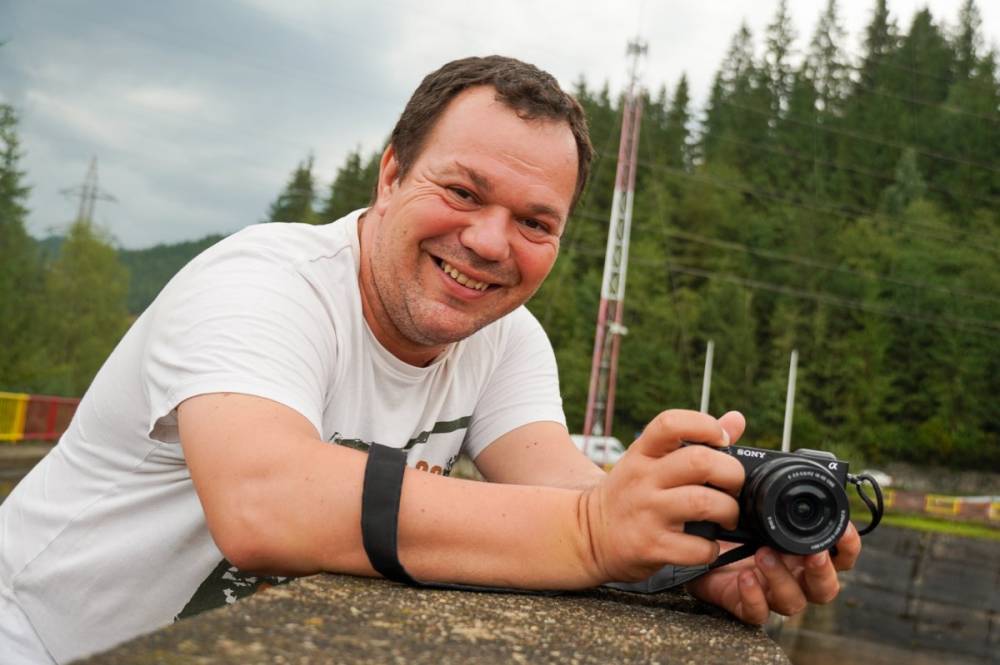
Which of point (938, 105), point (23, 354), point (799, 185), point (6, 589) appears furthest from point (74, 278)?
point (6, 589)

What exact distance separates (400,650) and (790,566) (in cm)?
84

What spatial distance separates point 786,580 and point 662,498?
39 centimetres

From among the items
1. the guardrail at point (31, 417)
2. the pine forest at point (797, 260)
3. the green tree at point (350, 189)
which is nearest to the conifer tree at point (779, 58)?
the pine forest at point (797, 260)

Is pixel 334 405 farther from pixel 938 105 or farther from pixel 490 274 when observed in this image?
pixel 938 105

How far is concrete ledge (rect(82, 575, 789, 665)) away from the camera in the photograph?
3.55 feet

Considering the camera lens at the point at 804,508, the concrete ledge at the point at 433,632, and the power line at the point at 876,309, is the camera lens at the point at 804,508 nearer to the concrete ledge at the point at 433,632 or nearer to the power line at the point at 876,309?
the concrete ledge at the point at 433,632

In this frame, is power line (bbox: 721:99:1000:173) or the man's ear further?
power line (bbox: 721:99:1000:173)

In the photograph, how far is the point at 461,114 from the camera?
6.82ft

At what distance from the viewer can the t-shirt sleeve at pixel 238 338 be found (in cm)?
158

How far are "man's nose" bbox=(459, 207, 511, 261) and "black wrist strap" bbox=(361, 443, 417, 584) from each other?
0.69 metres

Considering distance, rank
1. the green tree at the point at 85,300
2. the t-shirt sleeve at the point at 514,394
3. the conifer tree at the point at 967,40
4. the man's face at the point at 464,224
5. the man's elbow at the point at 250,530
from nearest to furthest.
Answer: the man's elbow at the point at 250,530 < the man's face at the point at 464,224 < the t-shirt sleeve at the point at 514,394 < the green tree at the point at 85,300 < the conifer tree at the point at 967,40

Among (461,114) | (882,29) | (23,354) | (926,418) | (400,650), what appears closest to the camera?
(400,650)

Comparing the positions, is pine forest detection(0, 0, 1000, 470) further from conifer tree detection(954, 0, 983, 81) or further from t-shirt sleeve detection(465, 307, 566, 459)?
t-shirt sleeve detection(465, 307, 566, 459)

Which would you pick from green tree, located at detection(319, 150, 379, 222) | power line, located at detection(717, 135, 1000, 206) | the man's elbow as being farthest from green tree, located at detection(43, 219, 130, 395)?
the man's elbow
